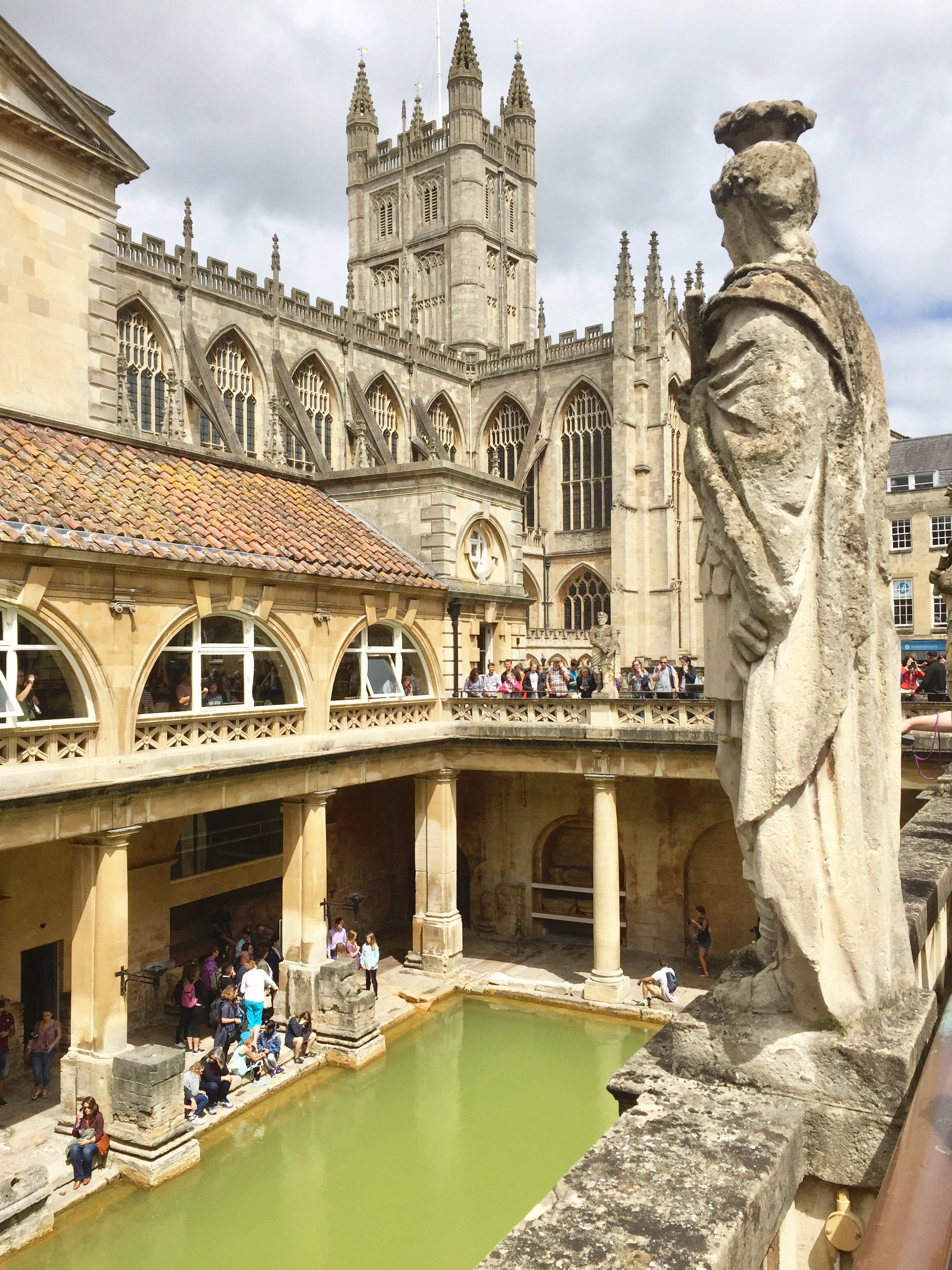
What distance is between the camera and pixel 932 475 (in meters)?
46.9

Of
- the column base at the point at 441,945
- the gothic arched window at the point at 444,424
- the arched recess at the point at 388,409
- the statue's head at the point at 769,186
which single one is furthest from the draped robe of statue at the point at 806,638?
the gothic arched window at the point at 444,424

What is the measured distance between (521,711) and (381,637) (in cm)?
320

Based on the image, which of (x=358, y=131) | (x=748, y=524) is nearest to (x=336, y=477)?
(x=748, y=524)

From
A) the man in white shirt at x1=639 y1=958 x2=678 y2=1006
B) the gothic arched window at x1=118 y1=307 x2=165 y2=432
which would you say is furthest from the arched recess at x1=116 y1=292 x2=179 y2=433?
the man in white shirt at x1=639 y1=958 x2=678 y2=1006

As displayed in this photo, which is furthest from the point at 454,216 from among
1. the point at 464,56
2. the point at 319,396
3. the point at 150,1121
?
the point at 150,1121

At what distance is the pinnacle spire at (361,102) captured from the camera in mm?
66062

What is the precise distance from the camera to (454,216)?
60625mm

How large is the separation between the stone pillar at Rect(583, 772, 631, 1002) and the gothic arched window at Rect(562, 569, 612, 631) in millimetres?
28726

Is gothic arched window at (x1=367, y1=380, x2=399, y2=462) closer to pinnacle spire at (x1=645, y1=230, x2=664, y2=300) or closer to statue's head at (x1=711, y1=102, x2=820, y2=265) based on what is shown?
pinnacle spire at (x1=645, y1=230, x2=664, y2=300)

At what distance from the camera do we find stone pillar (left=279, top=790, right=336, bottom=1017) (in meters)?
16.3

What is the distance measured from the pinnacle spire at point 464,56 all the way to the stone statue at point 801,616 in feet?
217

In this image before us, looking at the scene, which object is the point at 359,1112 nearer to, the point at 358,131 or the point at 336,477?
the point at 336,477

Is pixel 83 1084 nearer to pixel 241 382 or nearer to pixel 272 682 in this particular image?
pixel 272 682

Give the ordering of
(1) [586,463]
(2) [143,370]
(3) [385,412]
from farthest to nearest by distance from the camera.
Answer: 1. (1) [586,463]
2. (3) [385,412]
3. (2) [143,370]
